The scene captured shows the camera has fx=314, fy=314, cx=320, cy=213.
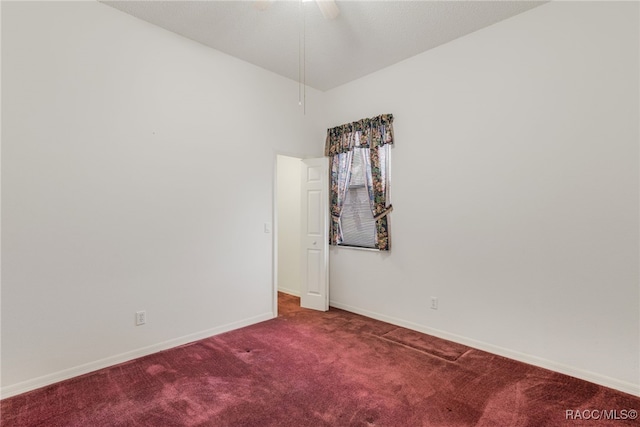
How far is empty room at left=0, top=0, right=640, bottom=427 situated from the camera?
228 cm

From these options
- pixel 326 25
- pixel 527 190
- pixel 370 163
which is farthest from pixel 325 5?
pixel 527 190

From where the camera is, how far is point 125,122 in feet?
9.17

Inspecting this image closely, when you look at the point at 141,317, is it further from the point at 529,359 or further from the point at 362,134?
the point at 529,359

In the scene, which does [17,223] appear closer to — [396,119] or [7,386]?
[7,386]

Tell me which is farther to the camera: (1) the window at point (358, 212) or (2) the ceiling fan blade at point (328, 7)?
(1) the window at point (358, 212)

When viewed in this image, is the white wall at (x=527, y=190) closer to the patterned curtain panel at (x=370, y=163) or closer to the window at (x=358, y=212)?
the patterned curtain panel at (x=370, y=163)

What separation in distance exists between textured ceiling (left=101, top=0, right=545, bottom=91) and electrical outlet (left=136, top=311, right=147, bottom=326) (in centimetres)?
270

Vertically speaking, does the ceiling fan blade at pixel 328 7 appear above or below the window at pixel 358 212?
above

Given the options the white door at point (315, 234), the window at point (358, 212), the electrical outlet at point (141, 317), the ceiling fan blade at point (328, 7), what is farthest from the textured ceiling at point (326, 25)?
the electrical outlet at point (141, 317)

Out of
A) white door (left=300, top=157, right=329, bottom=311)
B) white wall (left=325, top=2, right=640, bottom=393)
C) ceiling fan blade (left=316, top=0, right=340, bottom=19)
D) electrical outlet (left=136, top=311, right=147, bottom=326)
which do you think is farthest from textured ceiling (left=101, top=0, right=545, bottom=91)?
electrical outlet (left=136, top=311, right=147, bottom=326)

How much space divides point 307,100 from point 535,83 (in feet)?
8.83

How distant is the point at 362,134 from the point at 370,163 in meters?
0.40

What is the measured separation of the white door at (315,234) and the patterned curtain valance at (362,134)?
0.28 m

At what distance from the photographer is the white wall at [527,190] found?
2357 millimetres
